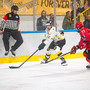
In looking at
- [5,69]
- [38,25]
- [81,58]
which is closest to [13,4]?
[38,25]

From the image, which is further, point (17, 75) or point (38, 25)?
point (38, 25)

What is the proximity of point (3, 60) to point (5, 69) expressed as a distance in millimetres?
838

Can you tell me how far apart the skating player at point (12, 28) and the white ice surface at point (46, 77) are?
46 cm

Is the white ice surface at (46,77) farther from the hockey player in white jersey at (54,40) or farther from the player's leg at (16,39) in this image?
the player's leg at (16,39)

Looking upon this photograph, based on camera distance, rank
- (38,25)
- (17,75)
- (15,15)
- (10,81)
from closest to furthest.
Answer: (10,81), (17,75), (15,15), (38,25)

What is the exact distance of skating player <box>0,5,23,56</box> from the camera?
661cm

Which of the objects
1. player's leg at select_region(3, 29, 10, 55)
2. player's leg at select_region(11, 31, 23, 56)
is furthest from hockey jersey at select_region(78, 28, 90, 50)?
player's leg at select_region(3, 29, 10, 55)

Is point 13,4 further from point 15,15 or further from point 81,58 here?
point 81,58

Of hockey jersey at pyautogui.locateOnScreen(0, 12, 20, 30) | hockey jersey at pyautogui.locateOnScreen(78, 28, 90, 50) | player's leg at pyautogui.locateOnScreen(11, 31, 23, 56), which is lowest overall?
player's leg at pyautogui.locateOnScreen(11, 31, 23, 56)

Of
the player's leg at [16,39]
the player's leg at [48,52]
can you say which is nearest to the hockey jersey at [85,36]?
the player's leg at [48,52]

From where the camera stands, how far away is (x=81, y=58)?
7.61 metres

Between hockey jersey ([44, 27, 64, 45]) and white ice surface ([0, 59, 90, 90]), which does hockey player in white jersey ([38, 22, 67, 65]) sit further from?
white ice surface ([0, 59, 90, 90])

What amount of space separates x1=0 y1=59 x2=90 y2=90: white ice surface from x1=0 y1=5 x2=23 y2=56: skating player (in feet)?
1.52

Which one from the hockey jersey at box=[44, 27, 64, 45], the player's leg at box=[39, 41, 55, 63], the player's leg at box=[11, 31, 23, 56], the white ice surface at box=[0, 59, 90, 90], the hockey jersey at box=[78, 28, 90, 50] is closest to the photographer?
the white ice surface at box=[0, 59, 90, 90]
